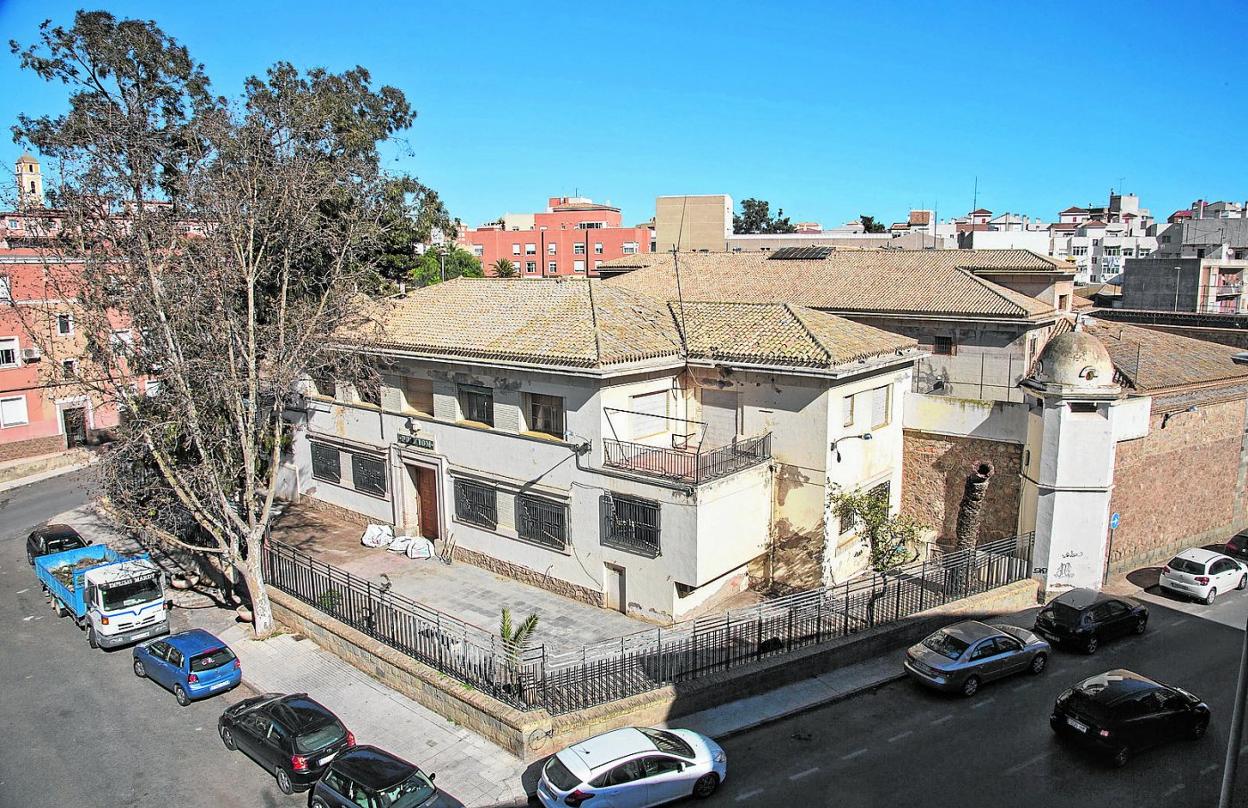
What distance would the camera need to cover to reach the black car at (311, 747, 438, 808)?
1300 centimetres

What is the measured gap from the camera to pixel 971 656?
1767cm

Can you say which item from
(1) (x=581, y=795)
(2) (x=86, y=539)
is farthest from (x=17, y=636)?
(1) (x=581, y=795)

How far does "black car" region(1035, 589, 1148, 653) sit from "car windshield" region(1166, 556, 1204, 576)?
3334 millimetres

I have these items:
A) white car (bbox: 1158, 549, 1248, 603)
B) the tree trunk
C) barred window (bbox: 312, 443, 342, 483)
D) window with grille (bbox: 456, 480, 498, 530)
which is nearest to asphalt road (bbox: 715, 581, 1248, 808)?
white car (bbox: 1158, 549, 1248, 603)

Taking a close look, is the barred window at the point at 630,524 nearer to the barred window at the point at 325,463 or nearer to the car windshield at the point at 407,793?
the car windshield at the point at 407,793

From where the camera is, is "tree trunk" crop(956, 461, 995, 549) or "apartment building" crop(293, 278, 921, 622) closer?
"apartment building" crop(293, 278, 921, 622)

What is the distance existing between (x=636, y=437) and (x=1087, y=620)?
38.2ft

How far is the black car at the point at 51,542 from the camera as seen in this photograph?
25.7 m

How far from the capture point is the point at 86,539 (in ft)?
93.2

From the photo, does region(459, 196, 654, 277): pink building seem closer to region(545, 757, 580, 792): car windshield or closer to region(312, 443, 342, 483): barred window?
region(312, 443, 342, 483): barred window

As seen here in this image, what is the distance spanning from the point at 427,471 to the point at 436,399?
2.70 metres

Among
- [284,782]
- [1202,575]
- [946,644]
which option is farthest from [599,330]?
[1202,575]

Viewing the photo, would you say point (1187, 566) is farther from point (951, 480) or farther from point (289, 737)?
point (289, 737)

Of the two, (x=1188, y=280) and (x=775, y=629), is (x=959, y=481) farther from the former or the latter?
(x=1188, y=280)
